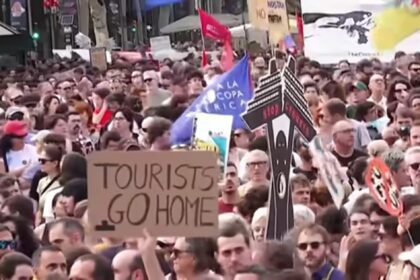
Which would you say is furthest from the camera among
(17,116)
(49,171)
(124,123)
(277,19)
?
(277,19)

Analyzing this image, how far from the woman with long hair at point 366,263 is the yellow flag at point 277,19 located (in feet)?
33.2

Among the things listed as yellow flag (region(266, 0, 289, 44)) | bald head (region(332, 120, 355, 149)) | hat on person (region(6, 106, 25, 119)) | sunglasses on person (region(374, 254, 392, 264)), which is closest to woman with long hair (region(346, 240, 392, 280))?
sunglasses on person (region(374, 254, 392, 264))

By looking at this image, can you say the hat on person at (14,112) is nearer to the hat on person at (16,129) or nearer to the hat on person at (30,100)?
the hat on person at (16,129)

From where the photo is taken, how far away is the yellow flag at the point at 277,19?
56.6ft

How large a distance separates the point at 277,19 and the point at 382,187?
9.61m

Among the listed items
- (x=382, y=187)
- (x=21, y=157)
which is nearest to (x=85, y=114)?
(x=21, y=157)

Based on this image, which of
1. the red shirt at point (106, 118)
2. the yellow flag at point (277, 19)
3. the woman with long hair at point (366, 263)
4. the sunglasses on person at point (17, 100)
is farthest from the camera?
the yellow flag at point (277, 19)

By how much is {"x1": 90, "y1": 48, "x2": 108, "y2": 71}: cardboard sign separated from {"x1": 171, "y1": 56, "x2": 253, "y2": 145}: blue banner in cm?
1402

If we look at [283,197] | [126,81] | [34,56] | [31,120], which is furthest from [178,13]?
[283,197]

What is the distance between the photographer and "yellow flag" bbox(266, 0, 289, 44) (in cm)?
1727

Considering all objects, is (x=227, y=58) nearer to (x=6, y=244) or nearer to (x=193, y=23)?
(x=6, y=244)

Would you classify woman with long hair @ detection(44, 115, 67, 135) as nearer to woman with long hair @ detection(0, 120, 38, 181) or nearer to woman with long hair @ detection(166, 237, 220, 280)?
woman with long hair @ detection(0, 120, 38, 181)

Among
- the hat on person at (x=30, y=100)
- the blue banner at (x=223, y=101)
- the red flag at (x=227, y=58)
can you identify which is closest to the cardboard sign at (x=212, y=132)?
the blue banner at (x=223, y=101)

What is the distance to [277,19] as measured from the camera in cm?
1742
